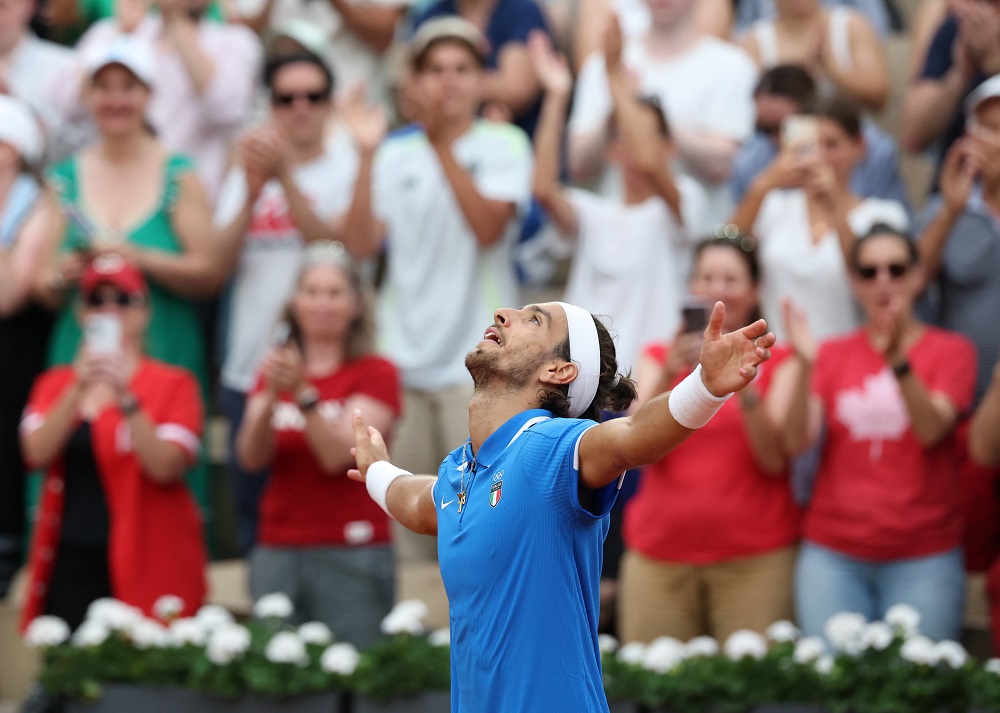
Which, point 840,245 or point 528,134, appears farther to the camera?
point 528,134

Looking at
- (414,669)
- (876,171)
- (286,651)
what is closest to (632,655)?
(414,669)

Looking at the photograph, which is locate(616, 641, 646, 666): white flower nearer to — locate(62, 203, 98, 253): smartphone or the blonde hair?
the blonde hair

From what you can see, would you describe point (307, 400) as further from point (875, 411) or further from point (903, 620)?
point (903, 620)

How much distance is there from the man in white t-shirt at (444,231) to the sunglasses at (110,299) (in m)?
1.12

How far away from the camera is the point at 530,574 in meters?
3.61

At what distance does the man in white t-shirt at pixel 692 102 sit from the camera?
7.67 m

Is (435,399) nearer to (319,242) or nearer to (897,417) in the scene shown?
(319,242)

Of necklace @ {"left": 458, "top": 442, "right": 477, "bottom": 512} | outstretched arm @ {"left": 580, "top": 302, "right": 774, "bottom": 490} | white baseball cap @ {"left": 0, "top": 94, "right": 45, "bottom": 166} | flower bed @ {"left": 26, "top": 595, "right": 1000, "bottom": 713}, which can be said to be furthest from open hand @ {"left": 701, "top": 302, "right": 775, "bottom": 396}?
white baseball cap @ {"left": 0, "top": 94, "right": 45, "bottom": 166}

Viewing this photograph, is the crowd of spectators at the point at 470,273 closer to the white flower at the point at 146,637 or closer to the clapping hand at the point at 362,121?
Result: the clapping hand at the point at 362,121

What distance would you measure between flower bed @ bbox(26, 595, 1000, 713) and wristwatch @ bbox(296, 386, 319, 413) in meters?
0.78

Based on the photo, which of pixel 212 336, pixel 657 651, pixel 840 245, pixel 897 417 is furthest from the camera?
pixel 212 336

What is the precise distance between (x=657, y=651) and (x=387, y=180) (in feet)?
9.96

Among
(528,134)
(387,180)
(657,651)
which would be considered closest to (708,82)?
(528,134)

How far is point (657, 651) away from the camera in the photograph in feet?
18.4
